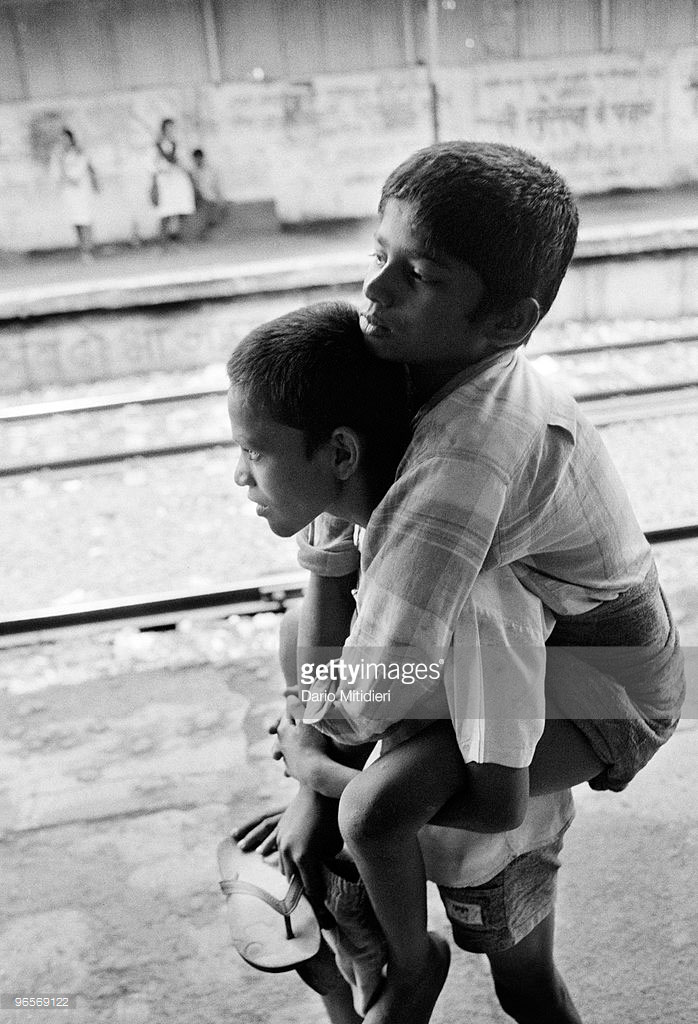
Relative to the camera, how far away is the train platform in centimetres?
877

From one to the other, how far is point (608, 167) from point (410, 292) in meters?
12.0

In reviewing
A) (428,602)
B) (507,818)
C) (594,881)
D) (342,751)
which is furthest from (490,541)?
(594,881)

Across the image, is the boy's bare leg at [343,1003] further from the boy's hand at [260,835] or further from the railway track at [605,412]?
the railway track at [605,412]

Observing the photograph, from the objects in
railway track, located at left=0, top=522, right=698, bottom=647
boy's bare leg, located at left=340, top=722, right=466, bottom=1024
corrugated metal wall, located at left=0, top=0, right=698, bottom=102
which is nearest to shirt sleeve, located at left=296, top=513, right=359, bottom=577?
boy's bare leg, located at left=340, top=722, right=466, bottom=1024

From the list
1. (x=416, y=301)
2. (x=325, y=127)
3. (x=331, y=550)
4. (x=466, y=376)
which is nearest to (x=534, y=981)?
(x=331, y=550)

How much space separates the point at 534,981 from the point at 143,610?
2425 mm

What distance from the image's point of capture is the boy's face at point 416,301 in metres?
1.18

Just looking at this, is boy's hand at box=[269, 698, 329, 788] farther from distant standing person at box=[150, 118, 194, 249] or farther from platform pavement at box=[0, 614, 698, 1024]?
distant standing person at box=[150, 118, 194, 249]

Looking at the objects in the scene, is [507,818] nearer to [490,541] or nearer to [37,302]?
[490,541]

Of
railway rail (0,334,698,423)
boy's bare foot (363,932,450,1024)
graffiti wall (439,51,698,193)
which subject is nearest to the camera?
boy's bare foot (363,932,450,1024)

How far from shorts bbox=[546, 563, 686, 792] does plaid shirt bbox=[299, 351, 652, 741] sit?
5 centimetres

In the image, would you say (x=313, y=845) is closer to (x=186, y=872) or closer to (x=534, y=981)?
(x=534, y=981)

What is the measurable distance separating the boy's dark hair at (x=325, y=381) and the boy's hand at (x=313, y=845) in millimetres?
537

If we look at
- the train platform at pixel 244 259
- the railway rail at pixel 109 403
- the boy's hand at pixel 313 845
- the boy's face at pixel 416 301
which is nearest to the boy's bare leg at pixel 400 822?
the boy's hand at pixel 313 845
